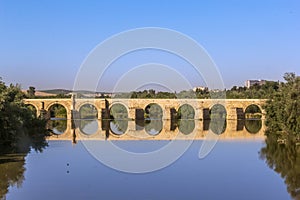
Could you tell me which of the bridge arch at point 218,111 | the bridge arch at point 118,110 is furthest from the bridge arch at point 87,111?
the bridge arch at point 218,111

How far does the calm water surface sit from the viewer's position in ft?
41.3

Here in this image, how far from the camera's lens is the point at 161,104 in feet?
180

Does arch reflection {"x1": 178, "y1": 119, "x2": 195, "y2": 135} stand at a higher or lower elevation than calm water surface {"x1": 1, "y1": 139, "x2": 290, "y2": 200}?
higher

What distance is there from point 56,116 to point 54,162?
45.1m

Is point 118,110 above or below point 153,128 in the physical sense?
above

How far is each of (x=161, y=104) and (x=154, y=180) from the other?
4007cm

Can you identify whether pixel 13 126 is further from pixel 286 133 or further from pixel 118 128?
pixel 118 128

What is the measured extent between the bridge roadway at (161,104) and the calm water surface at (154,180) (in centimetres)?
3154

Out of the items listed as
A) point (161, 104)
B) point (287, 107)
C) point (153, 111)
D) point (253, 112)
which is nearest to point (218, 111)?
point (253, 112)

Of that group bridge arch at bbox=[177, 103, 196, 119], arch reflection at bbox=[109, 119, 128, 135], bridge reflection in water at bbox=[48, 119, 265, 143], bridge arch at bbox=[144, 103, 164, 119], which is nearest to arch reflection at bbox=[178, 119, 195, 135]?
bridge reflection in water at bbox=[48, 119, 265, 143]

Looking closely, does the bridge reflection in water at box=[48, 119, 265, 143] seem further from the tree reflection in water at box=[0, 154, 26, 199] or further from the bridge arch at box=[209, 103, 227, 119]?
the tree reflection in water at box=[0, 154, 26, 199]

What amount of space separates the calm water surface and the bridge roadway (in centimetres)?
3154

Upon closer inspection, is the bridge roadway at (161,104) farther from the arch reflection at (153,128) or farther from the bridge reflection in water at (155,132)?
the arch reflection at (153,128)

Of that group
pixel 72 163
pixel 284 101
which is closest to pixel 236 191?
pixel 72 163
